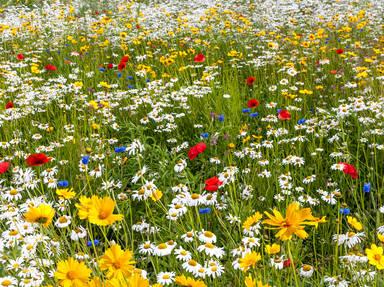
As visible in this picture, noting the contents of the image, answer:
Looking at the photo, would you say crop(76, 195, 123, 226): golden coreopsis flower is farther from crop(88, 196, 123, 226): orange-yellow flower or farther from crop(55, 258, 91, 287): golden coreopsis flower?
crop(55, 258, 91, 287): golden coreopsis flower

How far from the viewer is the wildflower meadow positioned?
1.44 metres

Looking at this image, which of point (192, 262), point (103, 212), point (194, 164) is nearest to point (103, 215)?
point (103, 212)

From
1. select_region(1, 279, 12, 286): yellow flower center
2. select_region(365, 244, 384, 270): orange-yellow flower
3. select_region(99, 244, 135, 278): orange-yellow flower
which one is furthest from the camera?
select_region(1, 279, 12, 286): yellow flower center

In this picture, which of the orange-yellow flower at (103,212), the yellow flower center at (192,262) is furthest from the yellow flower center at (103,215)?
the yellow flower center at (192,262)

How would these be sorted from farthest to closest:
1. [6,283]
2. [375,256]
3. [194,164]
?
[194,164] < [6,283] < [375,256]

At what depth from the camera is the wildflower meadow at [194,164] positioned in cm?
144

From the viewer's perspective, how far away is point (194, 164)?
2.84m

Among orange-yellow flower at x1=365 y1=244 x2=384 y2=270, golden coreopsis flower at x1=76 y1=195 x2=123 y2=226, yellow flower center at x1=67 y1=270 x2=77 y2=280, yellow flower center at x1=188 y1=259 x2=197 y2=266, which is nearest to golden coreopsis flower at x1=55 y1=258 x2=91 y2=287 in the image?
yellow flower center at x1=67 y1=270 x2=77 y2=280

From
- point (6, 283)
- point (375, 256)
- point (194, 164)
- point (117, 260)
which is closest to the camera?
point (117, 260)

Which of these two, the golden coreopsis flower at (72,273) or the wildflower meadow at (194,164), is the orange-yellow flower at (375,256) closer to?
the wildflower meadow at (194,164)

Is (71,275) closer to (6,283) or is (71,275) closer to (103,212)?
(103,212)

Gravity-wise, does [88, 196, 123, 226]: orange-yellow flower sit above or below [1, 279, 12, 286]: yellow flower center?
above

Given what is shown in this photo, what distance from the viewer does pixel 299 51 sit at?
4531 millimetres

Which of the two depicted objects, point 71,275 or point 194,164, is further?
point 194,164
